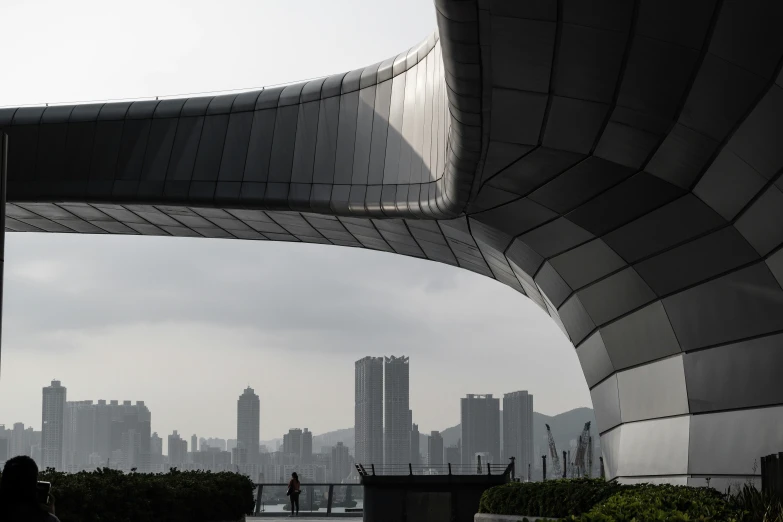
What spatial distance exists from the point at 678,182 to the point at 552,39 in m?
5.01

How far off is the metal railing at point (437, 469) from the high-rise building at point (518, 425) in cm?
15135

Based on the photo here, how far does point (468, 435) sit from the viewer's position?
17825 cm

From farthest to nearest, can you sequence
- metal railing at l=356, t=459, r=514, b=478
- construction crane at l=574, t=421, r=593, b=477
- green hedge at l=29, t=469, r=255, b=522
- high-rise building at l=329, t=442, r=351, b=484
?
high-rise building at l=329, t=442, r=351, b=484 → construction crane at l=574, t=421, r=593, b=477 → metal railing at l=356, t=459, r=514, b=478 → green hedge at l=29, t=469, r=255, b=522

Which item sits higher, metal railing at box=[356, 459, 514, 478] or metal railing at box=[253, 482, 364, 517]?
metal railing at box=[356, 459, 514, 478]

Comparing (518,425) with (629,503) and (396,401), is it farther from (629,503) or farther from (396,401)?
(629,503)

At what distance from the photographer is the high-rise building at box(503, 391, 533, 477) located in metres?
182

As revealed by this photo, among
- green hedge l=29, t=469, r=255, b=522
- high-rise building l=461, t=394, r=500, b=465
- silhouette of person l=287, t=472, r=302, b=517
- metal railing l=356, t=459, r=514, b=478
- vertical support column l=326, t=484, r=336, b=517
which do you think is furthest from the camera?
high-rise building l=461, t=394, r=500, b=465

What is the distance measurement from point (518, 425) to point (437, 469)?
163 m

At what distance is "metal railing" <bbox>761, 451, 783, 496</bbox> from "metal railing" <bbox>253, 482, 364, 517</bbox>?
21.1 m

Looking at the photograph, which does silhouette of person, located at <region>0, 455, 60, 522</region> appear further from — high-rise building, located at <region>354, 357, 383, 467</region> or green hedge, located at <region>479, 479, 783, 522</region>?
high-rise building, located at <region>354, 357, 383, 467</region>

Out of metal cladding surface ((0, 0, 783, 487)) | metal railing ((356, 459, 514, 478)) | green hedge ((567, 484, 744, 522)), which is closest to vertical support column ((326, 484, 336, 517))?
metal railing ((356, 459, 514, 478))

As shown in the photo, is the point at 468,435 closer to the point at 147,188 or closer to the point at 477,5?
the point at 147,188

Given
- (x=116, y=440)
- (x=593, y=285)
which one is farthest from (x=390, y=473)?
(x=116, y=440)

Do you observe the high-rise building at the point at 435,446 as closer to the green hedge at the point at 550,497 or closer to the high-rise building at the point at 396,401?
the high-rise building at the point at 396,401
